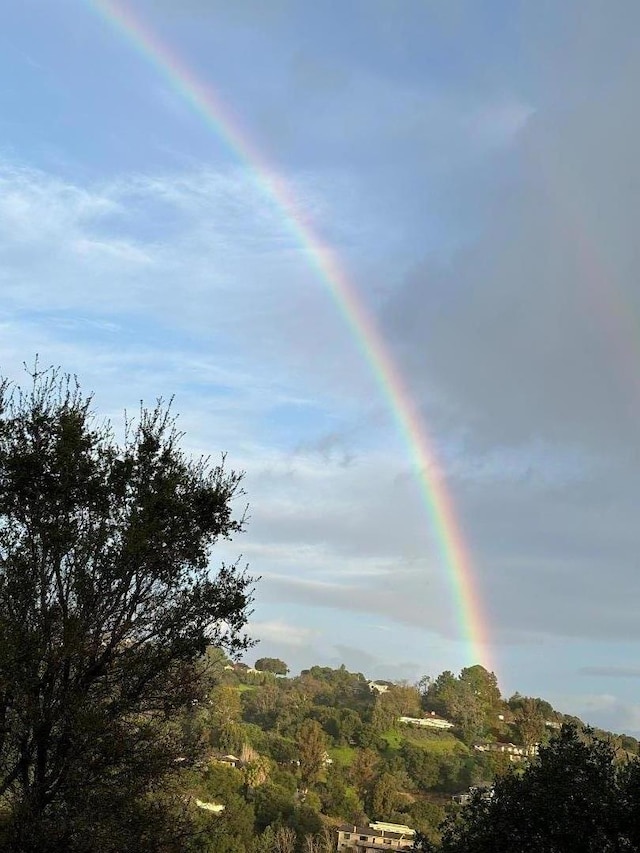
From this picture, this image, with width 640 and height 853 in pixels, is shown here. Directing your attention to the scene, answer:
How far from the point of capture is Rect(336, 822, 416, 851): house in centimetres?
7369

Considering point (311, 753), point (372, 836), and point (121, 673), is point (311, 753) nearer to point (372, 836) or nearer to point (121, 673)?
point (372, 836)

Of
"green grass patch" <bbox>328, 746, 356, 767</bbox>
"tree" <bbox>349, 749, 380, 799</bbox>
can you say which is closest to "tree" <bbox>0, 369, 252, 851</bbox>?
"tree" <bbox>349, 749, 380, 799</bbox>

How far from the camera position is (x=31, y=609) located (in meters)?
14.1

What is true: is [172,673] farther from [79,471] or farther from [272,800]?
[272,800]

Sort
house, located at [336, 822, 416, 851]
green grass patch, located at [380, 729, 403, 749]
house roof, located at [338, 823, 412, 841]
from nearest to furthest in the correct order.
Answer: house, located at [336, 822, 416, 851], house roof, located at [338, 823, 412, 841], green grass patch, located at [380, 729, 403, 749]

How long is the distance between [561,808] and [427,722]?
154 m

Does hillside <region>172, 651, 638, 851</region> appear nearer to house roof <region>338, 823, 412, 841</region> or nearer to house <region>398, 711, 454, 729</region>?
house <region>398, 711, 454, 729</region>

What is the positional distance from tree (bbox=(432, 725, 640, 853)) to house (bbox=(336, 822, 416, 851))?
58489mm

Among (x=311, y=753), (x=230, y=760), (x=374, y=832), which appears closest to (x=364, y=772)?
(x=311, y=753)

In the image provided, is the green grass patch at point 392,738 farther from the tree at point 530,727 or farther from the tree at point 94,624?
the tree at point 94,624

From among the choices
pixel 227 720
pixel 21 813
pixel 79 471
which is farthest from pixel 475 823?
pixel 227 720

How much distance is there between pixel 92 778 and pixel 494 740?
141050 mm

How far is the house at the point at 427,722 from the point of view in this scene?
152 meters

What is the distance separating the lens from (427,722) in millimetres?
160750
